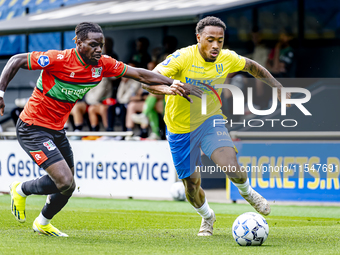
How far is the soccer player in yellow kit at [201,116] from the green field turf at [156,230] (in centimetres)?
54

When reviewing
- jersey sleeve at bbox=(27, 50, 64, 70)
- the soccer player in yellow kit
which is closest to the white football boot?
the soccer player in yellow kit

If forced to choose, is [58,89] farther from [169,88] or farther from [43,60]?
[169,88]

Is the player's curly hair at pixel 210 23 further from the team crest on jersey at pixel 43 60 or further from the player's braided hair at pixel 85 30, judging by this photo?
the team crest on jersey at pixel 43 60

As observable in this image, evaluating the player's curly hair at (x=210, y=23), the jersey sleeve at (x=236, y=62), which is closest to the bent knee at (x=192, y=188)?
the jersey sleeve at (x=236, y=62)

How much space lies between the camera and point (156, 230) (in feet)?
24.2

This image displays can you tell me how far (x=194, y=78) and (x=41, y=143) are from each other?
6.14ft

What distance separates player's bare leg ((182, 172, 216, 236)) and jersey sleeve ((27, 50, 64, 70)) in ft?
6.61

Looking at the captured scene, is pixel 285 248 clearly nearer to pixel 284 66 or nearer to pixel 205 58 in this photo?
pixel 205 58

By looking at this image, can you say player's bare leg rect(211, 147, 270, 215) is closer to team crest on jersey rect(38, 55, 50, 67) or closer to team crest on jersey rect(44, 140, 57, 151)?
team crest on jersey rect(44, 140, 57, 151)

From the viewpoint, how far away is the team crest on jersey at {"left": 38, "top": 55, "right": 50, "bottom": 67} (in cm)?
606

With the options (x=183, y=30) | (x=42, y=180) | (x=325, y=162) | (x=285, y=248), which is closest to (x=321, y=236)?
(x=285, y=248)

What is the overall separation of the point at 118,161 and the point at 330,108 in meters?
4.49

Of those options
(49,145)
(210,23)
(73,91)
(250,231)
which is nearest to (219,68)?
(210,23)

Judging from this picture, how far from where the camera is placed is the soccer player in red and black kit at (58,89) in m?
6.13
